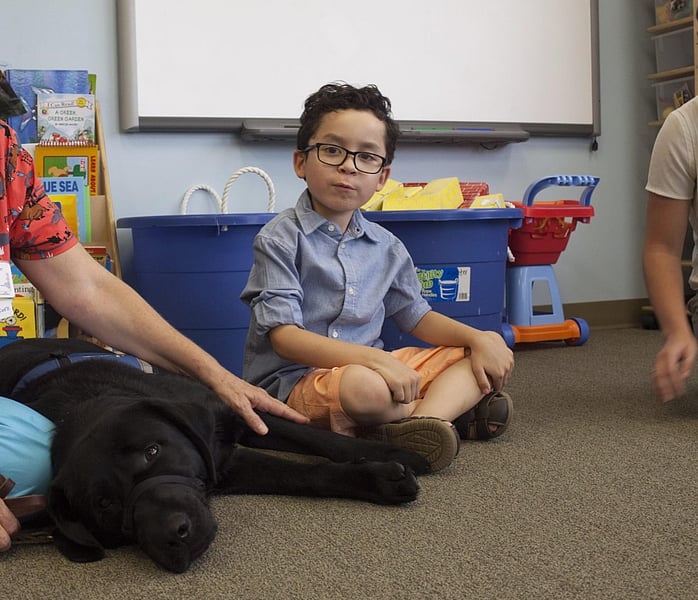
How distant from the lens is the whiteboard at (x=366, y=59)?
8.70 ft

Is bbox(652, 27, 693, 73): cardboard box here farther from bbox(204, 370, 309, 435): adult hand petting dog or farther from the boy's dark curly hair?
bbox(204, 370, 309, 435): adult hand petting dog

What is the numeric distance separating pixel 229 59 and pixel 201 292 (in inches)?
35.9

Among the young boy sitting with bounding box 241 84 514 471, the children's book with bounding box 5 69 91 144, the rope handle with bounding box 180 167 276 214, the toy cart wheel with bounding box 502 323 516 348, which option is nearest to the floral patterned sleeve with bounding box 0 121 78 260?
the young boy sitting with bounding box 241 84 514 471

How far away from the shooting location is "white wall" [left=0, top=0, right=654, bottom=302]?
2.57 meters

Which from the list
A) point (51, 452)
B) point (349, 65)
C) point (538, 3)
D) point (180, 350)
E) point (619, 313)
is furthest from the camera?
point (619, 313)

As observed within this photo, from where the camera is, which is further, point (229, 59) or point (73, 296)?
point (229, 59)

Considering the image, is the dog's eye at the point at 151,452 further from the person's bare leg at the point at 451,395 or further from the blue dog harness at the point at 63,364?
the person's bare leg at the point at 451,395

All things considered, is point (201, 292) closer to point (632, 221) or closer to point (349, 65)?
point (349, 65)

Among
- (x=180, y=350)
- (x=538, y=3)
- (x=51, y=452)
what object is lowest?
(x=51, y=452)

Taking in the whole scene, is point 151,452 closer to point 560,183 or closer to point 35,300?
point 35,300

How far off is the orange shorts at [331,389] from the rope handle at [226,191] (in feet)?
3.92

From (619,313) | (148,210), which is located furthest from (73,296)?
(619,313)

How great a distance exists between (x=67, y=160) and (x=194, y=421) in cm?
158

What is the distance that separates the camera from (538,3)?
326cm
